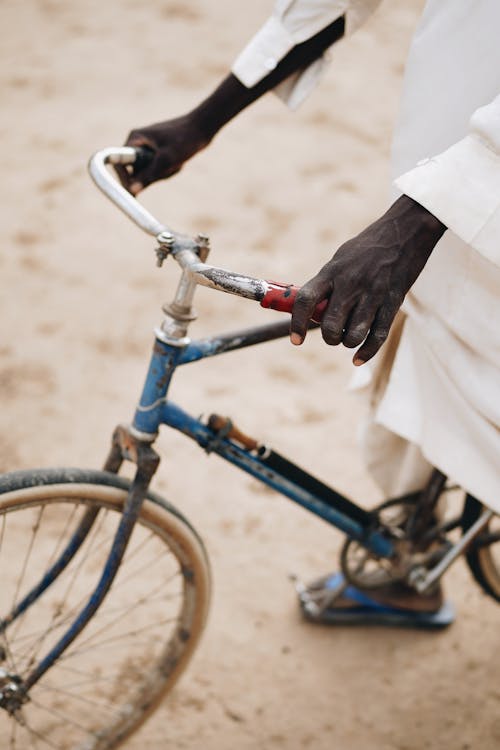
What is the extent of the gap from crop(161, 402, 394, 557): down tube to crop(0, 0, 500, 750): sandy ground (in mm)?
489

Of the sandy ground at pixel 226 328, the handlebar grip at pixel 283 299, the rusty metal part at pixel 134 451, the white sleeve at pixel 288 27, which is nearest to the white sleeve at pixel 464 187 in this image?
the handlebar grip at pixel 283 299

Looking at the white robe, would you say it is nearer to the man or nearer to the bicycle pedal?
the man

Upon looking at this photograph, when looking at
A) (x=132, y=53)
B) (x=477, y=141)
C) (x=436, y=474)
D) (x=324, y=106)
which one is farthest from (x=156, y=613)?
(x=132, y=53)

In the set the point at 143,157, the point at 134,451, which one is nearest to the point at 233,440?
the point at 134,451

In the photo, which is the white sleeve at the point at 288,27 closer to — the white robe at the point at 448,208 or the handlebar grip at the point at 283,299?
the white robe at the point at 448,208

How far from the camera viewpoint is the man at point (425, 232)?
114 cm

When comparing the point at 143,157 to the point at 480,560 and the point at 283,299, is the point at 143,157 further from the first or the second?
the point at 480,560

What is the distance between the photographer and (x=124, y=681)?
208 cm

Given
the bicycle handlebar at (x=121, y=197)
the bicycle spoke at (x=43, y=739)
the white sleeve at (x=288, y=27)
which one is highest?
the white sleeve at (x=288, y=27)

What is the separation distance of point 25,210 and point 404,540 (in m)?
2.43

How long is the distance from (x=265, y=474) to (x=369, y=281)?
2.20 ft

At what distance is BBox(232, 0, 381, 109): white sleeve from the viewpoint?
1550 mm

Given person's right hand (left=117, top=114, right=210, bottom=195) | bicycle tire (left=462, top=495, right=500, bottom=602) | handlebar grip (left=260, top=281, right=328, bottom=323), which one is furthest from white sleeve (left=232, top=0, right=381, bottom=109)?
bicycle tire (left=462, top=495, right=500, bottom=602)

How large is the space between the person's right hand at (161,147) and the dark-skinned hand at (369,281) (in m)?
0.58
